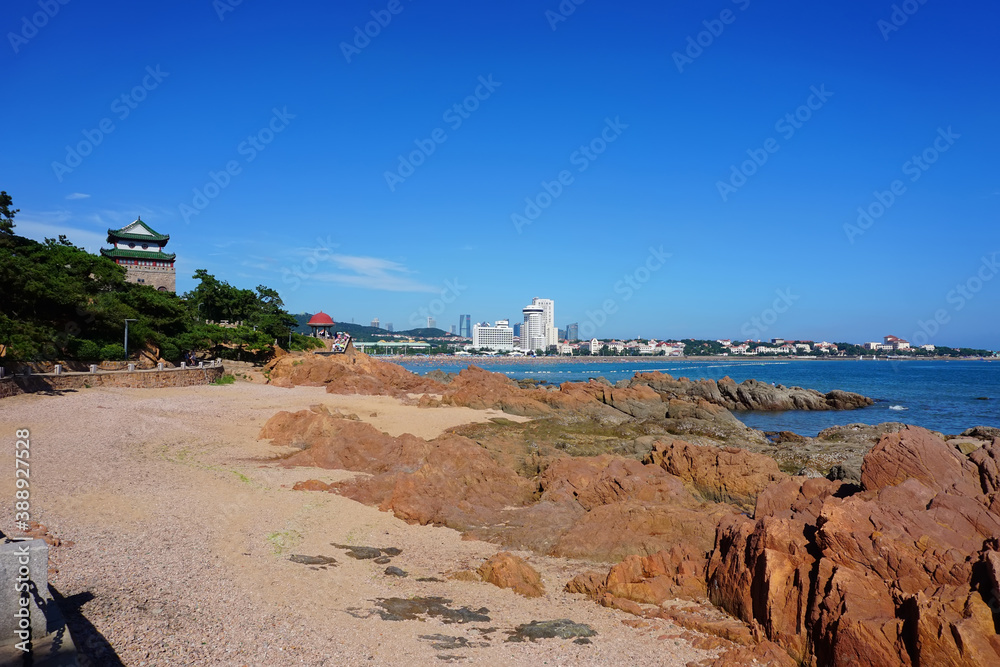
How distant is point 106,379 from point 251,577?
81.5 ft

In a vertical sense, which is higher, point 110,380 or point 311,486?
point 110,380

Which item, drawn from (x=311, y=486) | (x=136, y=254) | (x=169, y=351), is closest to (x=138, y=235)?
(x=136, y=254)

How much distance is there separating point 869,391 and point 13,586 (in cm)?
7252

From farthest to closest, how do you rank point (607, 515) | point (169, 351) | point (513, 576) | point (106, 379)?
point (169, 351) < point (106, 379) < point (607, 515) < point (513, 576)

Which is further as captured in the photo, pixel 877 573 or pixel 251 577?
pixel 251 577

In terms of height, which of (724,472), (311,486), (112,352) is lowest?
(311,486)

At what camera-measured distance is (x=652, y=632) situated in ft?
26.9

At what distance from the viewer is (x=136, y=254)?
2125 inches

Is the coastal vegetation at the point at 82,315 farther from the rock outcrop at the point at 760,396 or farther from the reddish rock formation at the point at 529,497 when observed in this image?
the rock outcrop at the point at 760,396

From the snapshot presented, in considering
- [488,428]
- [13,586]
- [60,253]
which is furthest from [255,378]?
[13,586]

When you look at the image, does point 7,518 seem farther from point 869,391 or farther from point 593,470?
point 869,391

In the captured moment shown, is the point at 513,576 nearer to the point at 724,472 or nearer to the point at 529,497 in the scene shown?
the point at 529,497

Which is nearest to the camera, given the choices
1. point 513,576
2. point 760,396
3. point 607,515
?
point 513,576

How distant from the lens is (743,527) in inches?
364
